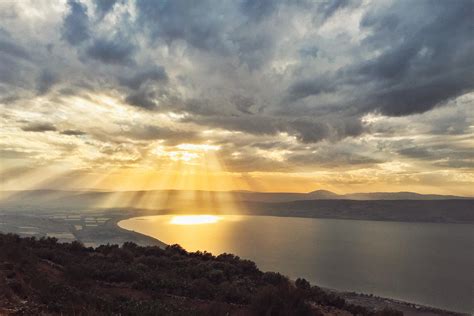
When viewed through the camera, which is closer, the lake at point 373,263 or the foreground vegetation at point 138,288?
the foreground vegetation at point 138,288

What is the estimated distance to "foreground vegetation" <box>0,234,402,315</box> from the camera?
502 inches

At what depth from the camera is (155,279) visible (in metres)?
20.5

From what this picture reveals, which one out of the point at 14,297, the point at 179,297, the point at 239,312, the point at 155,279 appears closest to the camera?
the point at 14,297

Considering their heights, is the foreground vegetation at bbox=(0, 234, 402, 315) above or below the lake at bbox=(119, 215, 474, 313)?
above

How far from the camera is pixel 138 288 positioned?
1898 cm

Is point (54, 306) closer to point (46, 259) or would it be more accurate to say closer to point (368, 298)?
point (46, 259)

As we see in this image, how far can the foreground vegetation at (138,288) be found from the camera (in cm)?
1275

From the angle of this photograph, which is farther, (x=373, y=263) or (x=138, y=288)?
Result: (x=373, y=263)

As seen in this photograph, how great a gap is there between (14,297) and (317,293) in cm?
1628

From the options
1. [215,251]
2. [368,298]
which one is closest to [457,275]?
[368,298]

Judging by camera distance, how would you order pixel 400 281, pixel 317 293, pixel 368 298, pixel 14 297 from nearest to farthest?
pixel 14 297
pixel 317 293
pixel 368 298
pixel 400 281

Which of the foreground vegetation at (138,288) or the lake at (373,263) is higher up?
the foreground vegetation at (138,288)

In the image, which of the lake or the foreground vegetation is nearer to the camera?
the foreground vegetation

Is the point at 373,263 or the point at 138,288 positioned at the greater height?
the point at 138,288
